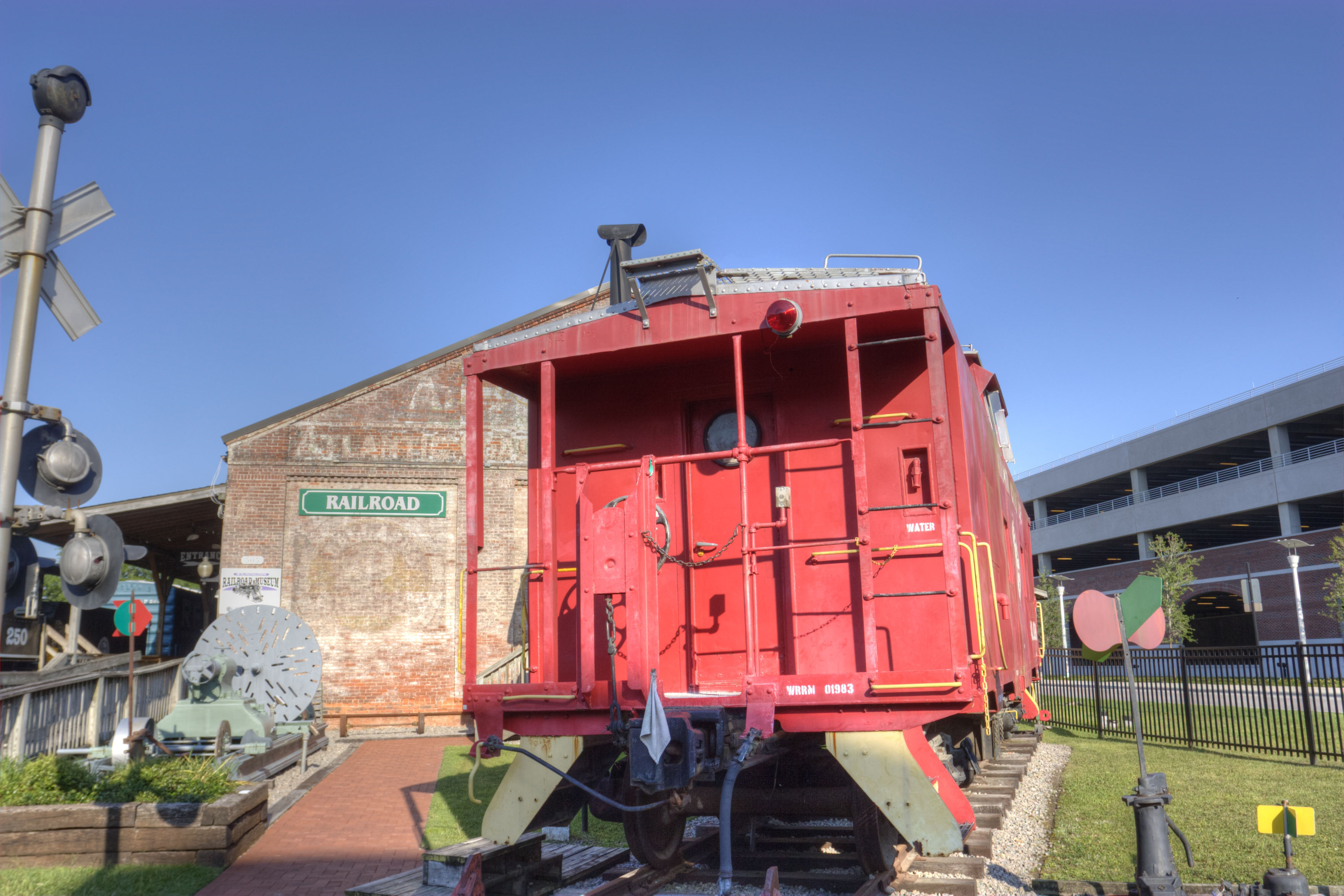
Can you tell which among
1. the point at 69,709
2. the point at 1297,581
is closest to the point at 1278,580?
the point at 1297,581

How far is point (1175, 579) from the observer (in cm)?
3794

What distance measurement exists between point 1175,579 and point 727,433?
37.7 m

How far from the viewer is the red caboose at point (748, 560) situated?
5223 millimetres

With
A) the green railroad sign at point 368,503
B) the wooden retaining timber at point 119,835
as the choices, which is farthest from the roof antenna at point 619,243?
the green railroad sign at point 368,503

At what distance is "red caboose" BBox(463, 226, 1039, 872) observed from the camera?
5.22 meters

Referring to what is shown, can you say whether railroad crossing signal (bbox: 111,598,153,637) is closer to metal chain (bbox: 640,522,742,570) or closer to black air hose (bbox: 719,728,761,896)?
metal chain (bbox: 640,522,742,570)

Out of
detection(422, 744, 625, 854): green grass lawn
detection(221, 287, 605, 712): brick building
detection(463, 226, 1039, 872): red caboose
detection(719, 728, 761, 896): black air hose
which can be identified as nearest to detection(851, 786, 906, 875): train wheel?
detection(463, 226, 1039, 872): red caboose

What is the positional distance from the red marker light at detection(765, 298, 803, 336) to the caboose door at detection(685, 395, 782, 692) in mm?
1010

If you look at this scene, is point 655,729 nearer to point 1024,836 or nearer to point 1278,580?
point 1024,836

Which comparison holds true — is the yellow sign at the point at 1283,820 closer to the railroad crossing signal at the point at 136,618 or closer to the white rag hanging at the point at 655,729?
the white rag hanging at the point at 655,729

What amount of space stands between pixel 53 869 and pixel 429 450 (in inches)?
469

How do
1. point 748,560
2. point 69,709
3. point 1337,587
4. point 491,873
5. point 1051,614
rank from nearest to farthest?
point 748,560, point 491,873, point 69,709, point 1337,587, point 1051,614

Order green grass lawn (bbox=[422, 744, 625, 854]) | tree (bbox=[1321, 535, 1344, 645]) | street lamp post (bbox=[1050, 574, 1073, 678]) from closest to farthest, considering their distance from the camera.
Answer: green grass lawn (bbox=[422, 744, 625, 854]) < street lamp post (bbox=[1050, 574, 1073, 678]) < tree (bbox=[1321, 535, 1344, 645])

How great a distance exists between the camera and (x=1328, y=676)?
1241 cm
